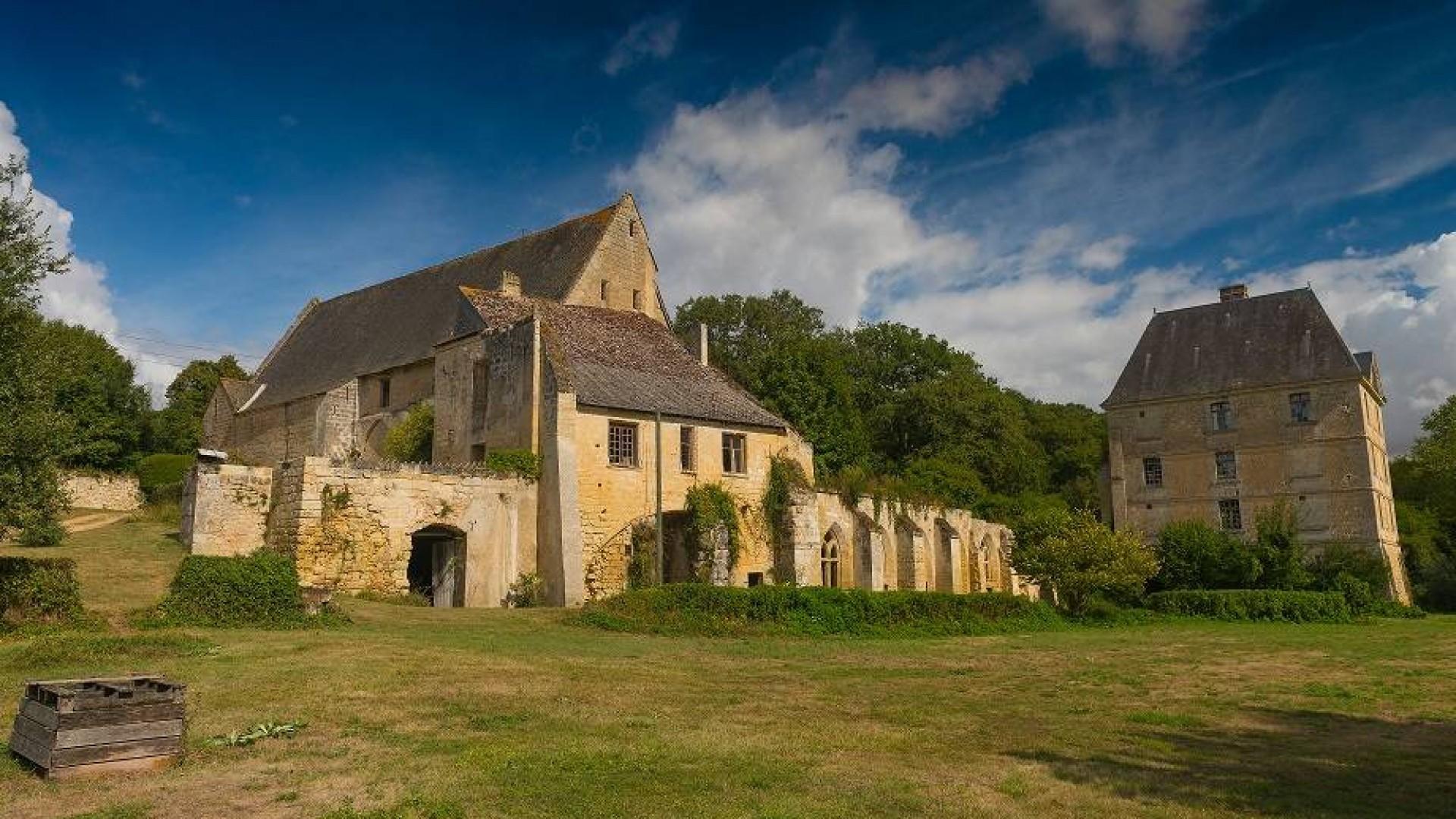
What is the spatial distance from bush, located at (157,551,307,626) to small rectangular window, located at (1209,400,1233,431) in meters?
38.5

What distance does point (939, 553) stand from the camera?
118 ft

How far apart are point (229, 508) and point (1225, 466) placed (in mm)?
38157

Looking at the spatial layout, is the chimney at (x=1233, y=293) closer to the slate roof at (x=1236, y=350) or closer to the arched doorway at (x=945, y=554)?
the slate roof at (x=1236, y=350)

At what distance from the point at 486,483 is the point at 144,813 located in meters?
18.1

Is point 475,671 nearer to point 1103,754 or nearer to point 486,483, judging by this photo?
point 1103,754

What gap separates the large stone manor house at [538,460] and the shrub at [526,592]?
183 millimetres

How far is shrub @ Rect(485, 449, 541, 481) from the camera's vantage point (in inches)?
983

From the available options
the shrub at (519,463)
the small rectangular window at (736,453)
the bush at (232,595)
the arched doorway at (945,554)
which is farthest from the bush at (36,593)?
the arched doorway at (945,554)

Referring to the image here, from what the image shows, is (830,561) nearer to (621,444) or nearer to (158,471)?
(621,444)

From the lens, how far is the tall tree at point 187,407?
48125 millimetres

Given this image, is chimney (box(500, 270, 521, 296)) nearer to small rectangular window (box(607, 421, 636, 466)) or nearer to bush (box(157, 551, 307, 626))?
small rectangular window (box(607, 421, 636, 466))

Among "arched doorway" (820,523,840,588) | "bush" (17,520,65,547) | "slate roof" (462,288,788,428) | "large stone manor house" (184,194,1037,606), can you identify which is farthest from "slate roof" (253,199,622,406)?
"bush" (17,520,65,547)

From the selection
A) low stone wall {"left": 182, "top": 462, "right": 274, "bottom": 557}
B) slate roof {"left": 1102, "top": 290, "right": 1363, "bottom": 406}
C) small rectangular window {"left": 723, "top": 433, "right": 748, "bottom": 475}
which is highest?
slate roof {"left": 1102, "top": 290, "right": 1363, "bottom": 406}

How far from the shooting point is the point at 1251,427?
42.4m
